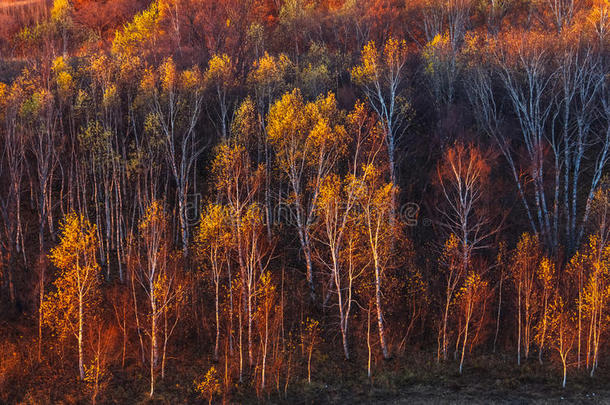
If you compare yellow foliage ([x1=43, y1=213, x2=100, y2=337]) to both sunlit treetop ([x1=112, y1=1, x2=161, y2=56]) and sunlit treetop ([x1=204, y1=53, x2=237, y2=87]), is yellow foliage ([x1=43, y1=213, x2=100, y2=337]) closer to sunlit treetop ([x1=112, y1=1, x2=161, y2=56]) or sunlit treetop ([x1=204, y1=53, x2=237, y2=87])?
sunlit treetop ([x1=204, y1=53, x2=237, y2=87])

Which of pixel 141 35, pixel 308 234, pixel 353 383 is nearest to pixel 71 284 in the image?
pixel 308 234

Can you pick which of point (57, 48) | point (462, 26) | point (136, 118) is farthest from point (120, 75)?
point (462, 26)

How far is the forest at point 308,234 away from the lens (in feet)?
94.2

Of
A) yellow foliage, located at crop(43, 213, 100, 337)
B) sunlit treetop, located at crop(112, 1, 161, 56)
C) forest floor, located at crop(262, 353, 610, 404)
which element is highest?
sunlit treetop, located at crop(112, 1, 161, 56)

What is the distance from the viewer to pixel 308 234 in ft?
115

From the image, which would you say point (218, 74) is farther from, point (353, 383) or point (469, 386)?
point (469, 386)

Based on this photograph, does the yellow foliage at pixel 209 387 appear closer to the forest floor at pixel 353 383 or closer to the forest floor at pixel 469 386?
the forest floor at pixel 353 383

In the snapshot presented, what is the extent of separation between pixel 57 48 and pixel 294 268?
5902 centimetres

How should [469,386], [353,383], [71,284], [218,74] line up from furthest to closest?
1. [218,74]
2. [71,284]
3. [353,383]
4. [469,386]

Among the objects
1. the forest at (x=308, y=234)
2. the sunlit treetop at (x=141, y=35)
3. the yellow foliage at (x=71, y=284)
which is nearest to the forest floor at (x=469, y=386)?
the forest at (x=308, y=234)

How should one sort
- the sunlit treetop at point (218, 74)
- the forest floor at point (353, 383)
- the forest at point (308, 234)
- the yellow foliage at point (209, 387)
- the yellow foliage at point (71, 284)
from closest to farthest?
the yellow foliage at point (209, 387) < the forest floor at point (353, 383) < the yellow foliage at point (71, 284) < the forest at point (308, 234) < the sunlit treetop at point (218, 74)

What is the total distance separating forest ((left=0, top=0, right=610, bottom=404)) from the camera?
1130 inches

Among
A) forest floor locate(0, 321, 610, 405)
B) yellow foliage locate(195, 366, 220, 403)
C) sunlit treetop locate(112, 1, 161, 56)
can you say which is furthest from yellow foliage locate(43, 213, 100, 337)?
sunlit treetop locate(112, 1, 161, 56)

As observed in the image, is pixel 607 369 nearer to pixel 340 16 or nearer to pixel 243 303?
pixel 243 303
